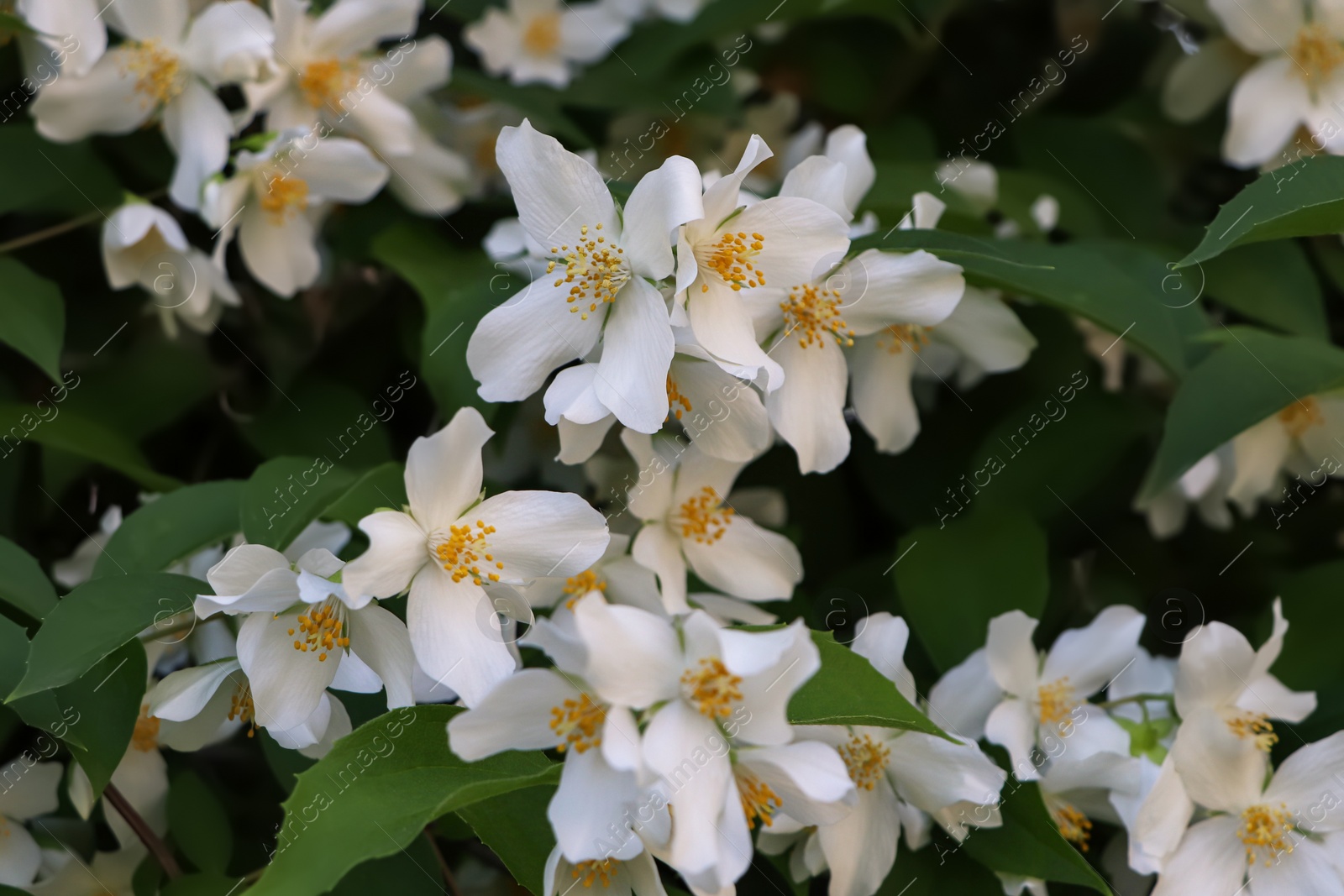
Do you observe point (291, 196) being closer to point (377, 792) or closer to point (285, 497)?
point (285, 497)

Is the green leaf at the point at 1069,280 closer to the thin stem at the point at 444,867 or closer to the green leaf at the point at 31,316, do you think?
the thin stem at the point at 444,867

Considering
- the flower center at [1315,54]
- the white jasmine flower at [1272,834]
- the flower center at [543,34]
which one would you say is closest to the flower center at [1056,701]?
the white jasmine flower at [1272,834]

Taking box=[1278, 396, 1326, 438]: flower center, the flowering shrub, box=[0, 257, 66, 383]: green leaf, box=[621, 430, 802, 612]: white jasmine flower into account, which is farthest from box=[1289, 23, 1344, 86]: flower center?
box=[0, 257, 66, 383]: green leaf

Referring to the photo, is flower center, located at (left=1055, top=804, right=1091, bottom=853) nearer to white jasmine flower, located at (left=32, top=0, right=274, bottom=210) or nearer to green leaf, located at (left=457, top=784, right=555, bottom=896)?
green leaf, located at (left=457, top=784, right=555, bottom=896)

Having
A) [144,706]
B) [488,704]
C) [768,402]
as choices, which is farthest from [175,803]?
[768,402]

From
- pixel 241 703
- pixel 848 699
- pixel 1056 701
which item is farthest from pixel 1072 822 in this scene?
pixel 241 703
